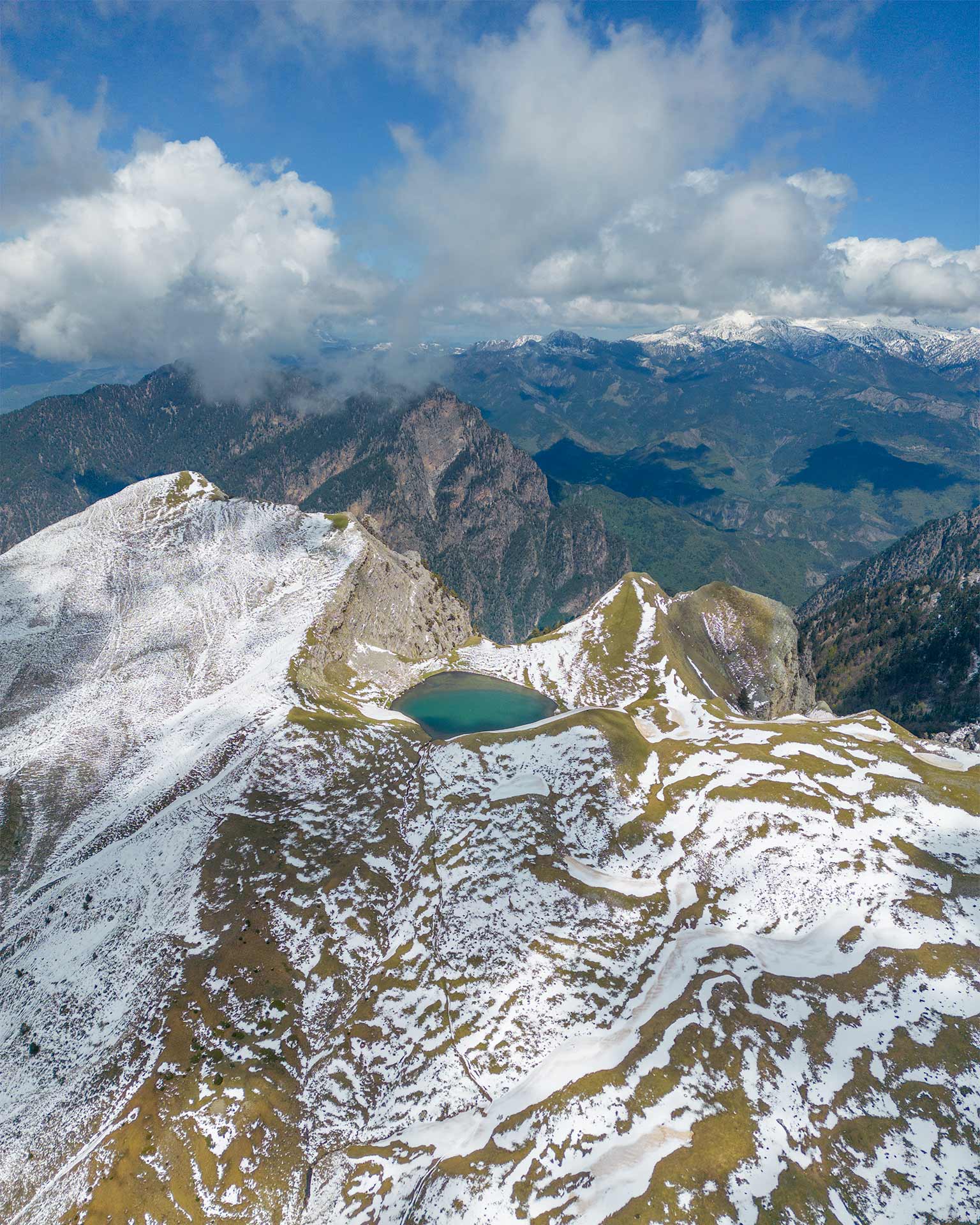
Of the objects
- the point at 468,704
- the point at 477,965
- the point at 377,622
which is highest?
the point at 377,622

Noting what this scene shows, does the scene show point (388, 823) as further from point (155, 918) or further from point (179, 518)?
point (179, 518)

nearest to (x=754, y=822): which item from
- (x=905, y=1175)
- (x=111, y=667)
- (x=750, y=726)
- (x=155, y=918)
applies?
(x=750, y=726)

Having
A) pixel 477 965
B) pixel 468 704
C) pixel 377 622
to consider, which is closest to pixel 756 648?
→ pixel 468 704

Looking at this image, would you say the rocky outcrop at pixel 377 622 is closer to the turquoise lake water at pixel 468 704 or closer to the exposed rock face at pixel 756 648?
the turquoise lake water at pixel 468 704

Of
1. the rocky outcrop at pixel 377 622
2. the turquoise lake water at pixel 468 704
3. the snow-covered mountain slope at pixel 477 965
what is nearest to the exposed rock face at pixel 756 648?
the turquoise lake water at pixel 468 704

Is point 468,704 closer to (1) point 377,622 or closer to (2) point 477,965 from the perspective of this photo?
(1) point 377,622
